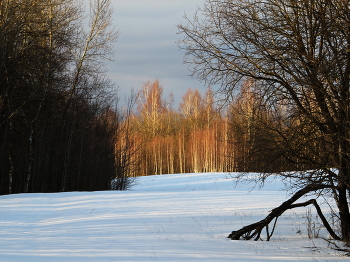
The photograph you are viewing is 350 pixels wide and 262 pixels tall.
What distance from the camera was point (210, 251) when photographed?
6438mm

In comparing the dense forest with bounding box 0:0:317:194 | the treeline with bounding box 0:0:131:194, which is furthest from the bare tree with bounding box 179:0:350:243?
the treeline with bounding box 0:0:131:194

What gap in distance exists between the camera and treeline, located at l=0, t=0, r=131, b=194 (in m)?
13.9

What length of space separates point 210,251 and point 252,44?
381 centimetres

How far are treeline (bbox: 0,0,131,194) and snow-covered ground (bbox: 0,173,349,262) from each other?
3.27m

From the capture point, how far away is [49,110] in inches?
653

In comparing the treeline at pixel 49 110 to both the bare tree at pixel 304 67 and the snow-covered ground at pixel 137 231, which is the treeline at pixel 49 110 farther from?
the bare tree at pixel 304 67

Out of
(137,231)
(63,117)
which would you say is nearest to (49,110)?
(63,117)

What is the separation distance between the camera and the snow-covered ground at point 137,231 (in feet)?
20.0

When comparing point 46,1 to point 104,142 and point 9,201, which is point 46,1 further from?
point 9,201

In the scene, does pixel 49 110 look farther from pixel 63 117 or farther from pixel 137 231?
pixel 137 231

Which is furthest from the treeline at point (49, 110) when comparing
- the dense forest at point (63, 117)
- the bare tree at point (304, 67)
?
the bare tree at point (304, 67)

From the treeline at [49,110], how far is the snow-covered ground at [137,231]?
327cm

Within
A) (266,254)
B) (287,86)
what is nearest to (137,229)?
(266,254)

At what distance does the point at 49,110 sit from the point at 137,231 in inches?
401
